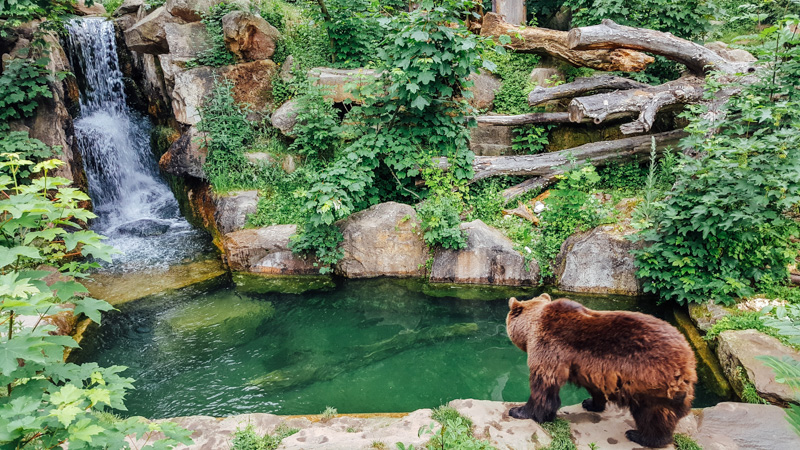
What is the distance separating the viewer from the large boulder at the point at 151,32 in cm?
1088

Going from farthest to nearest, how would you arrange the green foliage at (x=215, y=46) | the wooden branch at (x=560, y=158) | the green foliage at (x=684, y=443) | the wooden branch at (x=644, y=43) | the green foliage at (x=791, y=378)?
the green foliage at (x=215, y=46) → the wooden branch at (x=560, y=158) → the wooden branch at (x=644, y=43) → the green foliage at (x=684, y=443) → the green foliage at (x=791, y=378)

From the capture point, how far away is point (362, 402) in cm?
512

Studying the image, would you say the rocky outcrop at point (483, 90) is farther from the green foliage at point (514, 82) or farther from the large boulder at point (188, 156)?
the large boulder at point (188, 156)

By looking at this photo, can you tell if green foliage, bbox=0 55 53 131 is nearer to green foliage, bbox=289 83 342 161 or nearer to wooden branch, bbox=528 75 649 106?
green foliage, bbox=289 83 342 161

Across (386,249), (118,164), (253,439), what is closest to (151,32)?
(118,164)

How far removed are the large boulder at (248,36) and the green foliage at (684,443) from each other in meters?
10.4

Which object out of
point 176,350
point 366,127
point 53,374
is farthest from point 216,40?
point 53,374

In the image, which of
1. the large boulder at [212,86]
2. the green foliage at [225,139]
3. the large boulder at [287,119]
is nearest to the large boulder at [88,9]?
the large boulder at [212,86]

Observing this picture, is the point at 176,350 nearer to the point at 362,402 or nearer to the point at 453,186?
the point at 362,402

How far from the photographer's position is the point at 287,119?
30.6 feet

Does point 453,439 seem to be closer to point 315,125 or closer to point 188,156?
point 315,125

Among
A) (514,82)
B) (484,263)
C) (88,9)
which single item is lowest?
(484,263)

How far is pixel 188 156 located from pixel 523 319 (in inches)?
324

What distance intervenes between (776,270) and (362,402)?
5.32 metres
